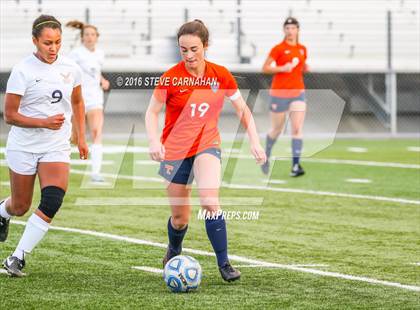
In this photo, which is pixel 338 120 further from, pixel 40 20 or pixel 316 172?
pixel 40 20

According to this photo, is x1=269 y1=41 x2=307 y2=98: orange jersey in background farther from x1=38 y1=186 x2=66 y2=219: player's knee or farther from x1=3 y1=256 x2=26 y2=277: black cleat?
x1=3 y1=256 x2=26 y2=277: black cleat

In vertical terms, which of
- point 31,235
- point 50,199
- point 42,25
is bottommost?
point 31,235

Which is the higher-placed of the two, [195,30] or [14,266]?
[195,30]

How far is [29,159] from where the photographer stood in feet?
26.0

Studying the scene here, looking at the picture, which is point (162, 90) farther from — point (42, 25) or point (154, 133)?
point (42, 25)

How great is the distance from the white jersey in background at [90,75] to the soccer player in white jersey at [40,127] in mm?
6542

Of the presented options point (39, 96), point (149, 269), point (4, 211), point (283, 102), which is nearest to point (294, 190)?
point (283, 102)

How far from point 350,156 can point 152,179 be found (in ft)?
15.7

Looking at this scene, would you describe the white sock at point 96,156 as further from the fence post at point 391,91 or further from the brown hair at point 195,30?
the fence post at point 391,91

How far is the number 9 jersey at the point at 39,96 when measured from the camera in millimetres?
7825

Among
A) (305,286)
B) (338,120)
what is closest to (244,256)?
(305,286)

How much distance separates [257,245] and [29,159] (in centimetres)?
251

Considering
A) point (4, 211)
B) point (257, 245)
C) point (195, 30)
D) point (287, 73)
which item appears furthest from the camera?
point (287, 73)

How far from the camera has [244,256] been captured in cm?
898
